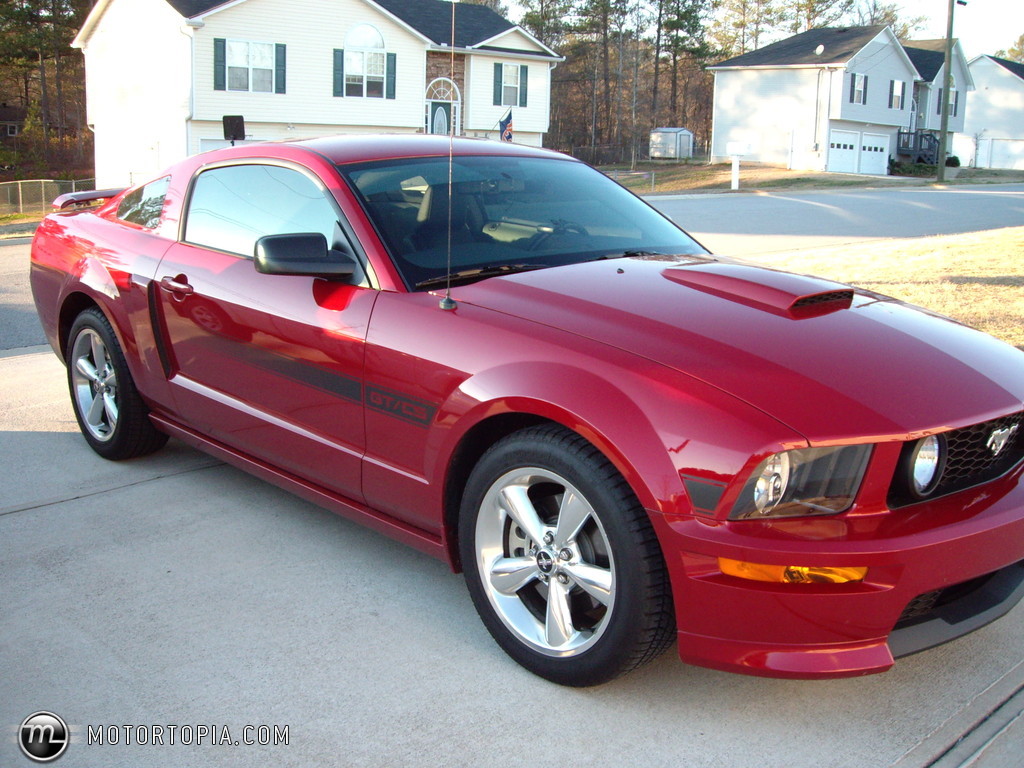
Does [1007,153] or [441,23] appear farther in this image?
[1007,153]

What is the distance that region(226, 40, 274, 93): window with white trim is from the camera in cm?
3219

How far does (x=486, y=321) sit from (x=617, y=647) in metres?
1.07

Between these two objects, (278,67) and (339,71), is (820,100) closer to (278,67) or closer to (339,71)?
(339,71)

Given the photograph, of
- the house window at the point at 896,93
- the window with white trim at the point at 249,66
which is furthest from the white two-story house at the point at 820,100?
the window with white trim at the point at 249,66

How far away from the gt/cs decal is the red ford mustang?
1 cm

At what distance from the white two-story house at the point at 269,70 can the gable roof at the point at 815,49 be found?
1362 cm

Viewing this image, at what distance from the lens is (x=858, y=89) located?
151 ft

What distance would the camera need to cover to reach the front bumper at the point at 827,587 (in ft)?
8.26

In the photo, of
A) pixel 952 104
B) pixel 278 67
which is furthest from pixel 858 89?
pixel 278 67

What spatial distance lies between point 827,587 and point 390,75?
115 ft

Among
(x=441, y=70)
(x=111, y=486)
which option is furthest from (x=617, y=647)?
(x=441, y=70)

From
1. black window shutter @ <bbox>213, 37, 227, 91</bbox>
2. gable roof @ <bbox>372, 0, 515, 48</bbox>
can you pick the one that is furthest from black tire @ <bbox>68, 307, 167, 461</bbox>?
gable roof @ <bbox>372, 0, 515, 48</bbox>

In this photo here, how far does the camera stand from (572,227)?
4062 millimetres

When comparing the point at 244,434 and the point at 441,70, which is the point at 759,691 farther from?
the point at 441,70
